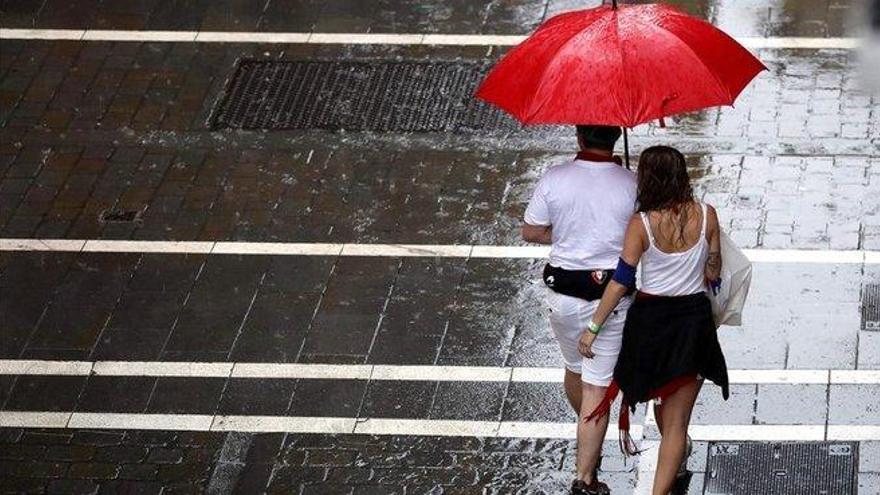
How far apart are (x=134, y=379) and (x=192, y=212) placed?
2.11 meters

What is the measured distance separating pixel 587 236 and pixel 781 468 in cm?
192

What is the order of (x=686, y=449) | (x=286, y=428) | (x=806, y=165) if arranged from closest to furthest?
(x=686, y=449)
(x=286, y=428)
(x=806, y=165)

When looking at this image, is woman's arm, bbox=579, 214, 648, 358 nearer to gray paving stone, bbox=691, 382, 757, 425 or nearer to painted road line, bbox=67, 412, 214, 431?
gray paving stone, bbox=691, 382, 757, 425

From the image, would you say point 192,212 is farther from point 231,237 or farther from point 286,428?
point 286,428

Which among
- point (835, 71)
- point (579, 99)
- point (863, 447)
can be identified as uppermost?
point (579, 99)

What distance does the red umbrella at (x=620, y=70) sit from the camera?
321 inches

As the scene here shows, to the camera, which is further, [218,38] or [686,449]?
[218,38]

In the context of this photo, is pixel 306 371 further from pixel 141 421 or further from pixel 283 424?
pixel 141 421

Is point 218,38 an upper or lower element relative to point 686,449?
lower

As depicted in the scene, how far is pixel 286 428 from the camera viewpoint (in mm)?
10266

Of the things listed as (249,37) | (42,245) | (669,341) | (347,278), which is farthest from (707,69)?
(249,37)

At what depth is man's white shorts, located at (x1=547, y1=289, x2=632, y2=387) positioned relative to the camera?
8.62 meters

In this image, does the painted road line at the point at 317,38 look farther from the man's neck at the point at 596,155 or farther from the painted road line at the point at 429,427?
the man's neck at the point at 596,155

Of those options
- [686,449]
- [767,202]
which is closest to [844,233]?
[767,202]
